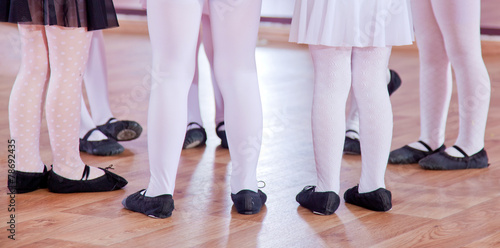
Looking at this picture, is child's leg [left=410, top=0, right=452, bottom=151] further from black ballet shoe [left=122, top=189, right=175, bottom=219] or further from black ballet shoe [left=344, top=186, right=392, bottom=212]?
black ballet shoe [left=122, top=189, right=175, bottom=219]

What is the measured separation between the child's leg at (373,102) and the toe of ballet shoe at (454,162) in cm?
53

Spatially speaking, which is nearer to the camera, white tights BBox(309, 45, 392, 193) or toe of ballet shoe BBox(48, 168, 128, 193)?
white tights BBox(309, 45, 392, 193)

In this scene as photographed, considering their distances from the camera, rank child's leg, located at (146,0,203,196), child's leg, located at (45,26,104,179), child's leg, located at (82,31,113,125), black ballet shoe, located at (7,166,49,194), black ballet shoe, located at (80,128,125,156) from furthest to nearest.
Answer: child's leg, located at (82,31,113,125) → black ballet shoe, located at (80,128,125,156) → black ballet shoe, located at (7,166,49,194) → child's leg, located at (45,26,104,179) → child's leg, located at (146,0,203,196)

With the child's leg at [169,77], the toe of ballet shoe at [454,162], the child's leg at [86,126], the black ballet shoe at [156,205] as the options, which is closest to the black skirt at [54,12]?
the child's leg at [169,77]

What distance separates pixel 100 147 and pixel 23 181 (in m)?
0.50

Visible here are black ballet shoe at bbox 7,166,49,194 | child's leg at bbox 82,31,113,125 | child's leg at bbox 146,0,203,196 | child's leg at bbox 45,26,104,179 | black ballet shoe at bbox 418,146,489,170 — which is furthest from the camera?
child's leg at bbox 82,31,113,125

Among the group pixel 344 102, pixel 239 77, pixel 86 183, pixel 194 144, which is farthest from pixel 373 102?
pixel 194 144

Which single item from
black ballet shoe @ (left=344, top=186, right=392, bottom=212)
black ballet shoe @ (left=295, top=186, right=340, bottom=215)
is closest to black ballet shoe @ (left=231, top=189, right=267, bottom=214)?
black ballet shoe @ (left=295, top=186, right=340, bottom=215)

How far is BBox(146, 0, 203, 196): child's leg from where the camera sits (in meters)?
1.62

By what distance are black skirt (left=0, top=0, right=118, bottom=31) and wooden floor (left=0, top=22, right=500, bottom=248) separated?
50 cm

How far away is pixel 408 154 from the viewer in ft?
7.91

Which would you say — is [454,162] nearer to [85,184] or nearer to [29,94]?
[85,184]

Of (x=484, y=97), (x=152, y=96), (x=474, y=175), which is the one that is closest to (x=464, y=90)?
(x=484, y=97)

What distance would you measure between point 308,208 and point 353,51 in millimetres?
449
